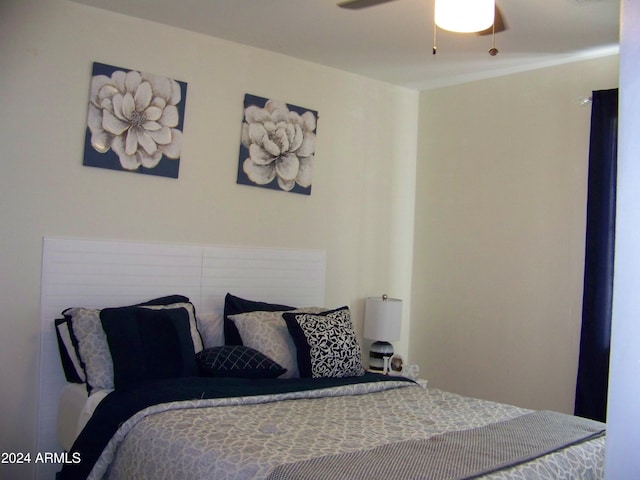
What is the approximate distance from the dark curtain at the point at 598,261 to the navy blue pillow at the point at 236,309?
5.80 feet

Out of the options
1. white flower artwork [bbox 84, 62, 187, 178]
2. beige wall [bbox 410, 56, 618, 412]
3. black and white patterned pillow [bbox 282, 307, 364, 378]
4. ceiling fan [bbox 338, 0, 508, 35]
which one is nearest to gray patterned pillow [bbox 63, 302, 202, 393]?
white flower artwork [bbox 84, 62, 187, 178]

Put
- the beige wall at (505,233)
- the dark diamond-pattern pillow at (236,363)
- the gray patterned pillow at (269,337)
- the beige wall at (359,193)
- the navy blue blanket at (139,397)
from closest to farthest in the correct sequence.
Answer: the navy blue blanket at (139,397) < the dark diamond-pattern pillow at (236,363) < the beige wall at (359,193) < the gray patterned pillow at (269,337) < the beige wall at (505,233)

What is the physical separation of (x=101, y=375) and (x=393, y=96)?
294 cm

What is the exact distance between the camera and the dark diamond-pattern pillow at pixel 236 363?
3.09m

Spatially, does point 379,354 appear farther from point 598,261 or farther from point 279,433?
point 279,433

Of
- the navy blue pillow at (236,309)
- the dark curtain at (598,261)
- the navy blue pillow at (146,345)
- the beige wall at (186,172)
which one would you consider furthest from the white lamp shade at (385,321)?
the navy blue pillow at (146,345)

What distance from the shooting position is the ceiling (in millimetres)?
3176

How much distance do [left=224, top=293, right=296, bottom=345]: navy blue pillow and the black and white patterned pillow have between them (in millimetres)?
→ 294

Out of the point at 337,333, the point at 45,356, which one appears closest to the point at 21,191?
the point at 45,356

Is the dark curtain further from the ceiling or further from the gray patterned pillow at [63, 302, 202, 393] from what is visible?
the gray patterned pillow at [63, 302, 202, 393]

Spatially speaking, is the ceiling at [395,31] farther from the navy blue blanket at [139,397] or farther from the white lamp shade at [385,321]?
the navy blue blanket at [139,397]

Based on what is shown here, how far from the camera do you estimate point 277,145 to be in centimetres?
409

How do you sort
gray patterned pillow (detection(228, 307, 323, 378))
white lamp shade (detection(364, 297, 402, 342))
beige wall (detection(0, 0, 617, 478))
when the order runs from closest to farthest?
beige wall (detection(0, 0, 617, 478))
gray patterned pillow (detection(228, 307, 323, 378))
white lamp shade (detection(364, 297, 402, 342))

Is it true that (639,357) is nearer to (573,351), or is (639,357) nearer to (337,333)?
(337,333)
